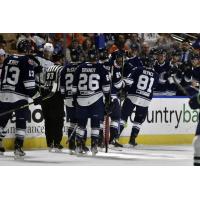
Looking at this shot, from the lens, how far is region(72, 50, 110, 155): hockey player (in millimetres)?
9055

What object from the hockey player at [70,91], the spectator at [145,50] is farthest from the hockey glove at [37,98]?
the spectator at [145,50]

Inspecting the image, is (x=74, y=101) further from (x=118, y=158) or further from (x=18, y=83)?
(x=118, y=158)

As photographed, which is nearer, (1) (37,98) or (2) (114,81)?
(1) (37,98)

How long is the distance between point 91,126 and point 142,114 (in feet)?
2.72

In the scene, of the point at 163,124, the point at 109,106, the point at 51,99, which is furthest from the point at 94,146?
the point at 163,124

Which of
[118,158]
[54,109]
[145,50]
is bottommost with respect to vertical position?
[118,158]

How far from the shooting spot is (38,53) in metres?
9.09

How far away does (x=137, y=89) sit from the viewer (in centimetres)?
965

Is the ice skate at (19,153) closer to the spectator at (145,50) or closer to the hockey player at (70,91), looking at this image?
the hockey player at (70,91)

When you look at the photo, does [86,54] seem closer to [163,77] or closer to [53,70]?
[53,70]

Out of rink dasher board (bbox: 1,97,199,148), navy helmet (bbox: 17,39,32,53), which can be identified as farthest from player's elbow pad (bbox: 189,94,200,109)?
navy helmet (bbox: 17,39,32,53)

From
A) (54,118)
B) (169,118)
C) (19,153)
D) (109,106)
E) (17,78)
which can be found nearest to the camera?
(17,78)

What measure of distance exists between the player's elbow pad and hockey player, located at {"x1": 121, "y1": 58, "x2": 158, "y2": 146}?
1.54 feet

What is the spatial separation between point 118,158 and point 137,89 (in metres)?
0.95
